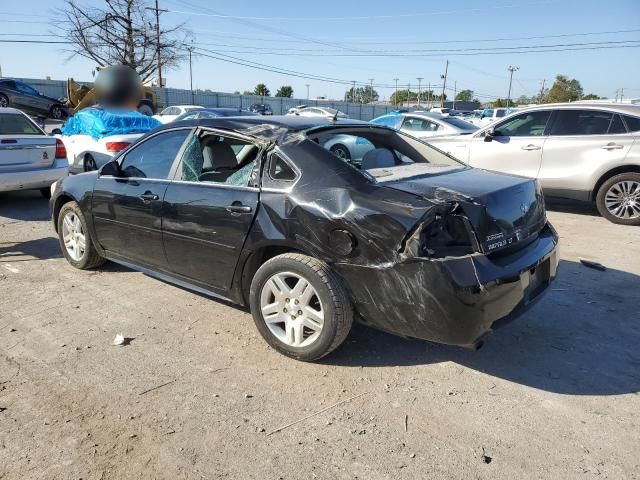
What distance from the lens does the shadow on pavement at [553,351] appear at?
10.5 ft

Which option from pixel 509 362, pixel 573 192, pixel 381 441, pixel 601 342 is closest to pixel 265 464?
pixel 381 441

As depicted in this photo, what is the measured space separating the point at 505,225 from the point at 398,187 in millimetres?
684

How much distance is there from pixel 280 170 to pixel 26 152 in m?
6.14

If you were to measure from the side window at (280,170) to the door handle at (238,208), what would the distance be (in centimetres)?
27

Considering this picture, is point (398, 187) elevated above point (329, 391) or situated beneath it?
elevated above

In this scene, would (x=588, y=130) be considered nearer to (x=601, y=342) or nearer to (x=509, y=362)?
(x=601, y=342)

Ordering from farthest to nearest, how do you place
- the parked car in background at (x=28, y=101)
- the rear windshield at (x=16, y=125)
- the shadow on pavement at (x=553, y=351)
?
the parked car in background at (x=28, y=101) → the rear windshield at (x=16, y=125) → the shadow on pavement at (x=553, y=351)

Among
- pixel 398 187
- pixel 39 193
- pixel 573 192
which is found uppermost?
Result: pixel 398 187

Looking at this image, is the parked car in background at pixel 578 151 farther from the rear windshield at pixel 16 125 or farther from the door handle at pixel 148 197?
the rear windshield at pixel 16 125

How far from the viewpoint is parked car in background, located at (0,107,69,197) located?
7512 mm

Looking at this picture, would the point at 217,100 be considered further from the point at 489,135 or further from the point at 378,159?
the point at 378,159

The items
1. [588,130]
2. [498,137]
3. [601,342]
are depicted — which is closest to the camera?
[601,342]

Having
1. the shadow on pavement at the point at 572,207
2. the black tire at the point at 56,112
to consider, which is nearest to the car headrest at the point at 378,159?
the shadow on pavement at the point at 572,207

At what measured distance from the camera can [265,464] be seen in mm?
2412
